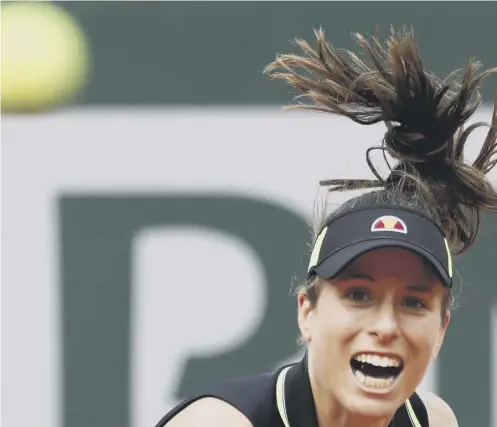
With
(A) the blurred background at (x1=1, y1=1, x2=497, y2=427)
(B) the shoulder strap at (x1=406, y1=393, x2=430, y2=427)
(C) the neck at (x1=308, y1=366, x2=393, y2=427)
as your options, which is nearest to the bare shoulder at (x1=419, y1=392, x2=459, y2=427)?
(B) the shoulder strap at (x1=406, y1=393, x2=430, y2=427)

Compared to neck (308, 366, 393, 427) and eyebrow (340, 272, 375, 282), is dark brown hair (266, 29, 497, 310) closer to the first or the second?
eyebrow (340, 272, 375, 282)

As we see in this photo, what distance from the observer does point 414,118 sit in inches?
97.7

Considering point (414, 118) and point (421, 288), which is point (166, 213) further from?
point (421, 288)

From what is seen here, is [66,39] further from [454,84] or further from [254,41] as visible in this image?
[454,84]

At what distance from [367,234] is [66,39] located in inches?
102

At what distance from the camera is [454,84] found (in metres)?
2.54

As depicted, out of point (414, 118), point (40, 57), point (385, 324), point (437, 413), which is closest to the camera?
point (385, 324)

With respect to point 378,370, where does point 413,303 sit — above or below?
above

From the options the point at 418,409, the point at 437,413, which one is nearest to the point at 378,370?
the point at 418,409

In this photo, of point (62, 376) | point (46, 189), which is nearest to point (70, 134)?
point (46, 189)

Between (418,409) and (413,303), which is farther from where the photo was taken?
(418,409)

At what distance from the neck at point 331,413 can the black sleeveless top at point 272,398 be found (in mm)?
12

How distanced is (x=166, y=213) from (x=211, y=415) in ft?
7.62

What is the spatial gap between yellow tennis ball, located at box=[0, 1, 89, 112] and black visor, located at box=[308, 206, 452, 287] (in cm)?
241
